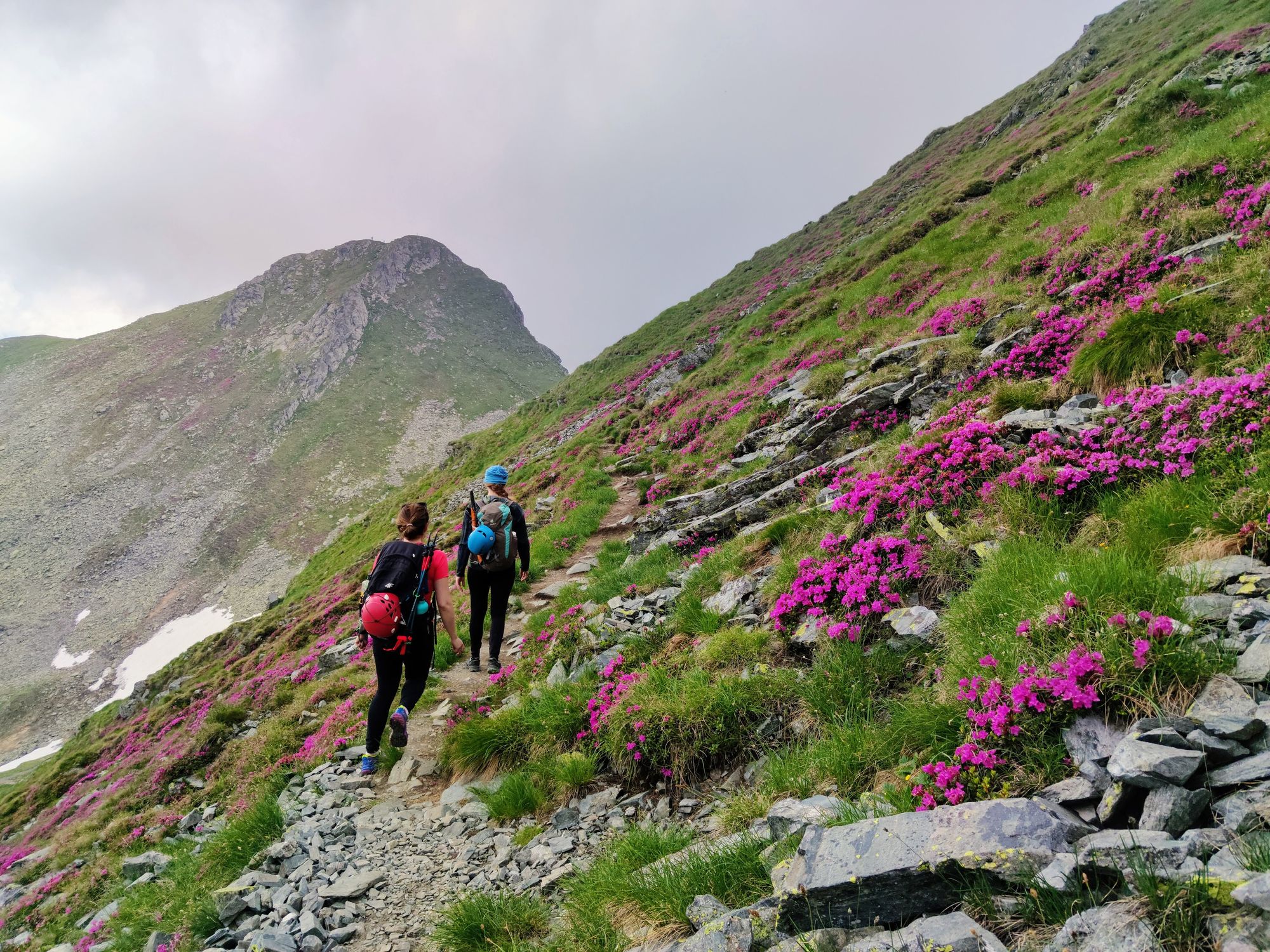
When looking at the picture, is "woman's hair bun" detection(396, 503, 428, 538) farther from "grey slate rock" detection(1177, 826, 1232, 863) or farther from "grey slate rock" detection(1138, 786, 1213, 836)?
"grey slate rock" detection(1177, 826, 1232, 863)

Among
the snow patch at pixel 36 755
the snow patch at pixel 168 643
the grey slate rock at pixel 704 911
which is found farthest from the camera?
the snow patch at pixel 168 643

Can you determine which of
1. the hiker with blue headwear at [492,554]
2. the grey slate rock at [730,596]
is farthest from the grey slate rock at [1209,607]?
the hiker with blue headwear at [492,554]

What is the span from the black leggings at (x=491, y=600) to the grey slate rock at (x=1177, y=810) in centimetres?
881

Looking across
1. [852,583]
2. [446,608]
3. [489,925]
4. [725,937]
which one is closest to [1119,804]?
[725,937]

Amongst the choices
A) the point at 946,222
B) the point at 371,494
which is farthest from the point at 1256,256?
the point at 371,494

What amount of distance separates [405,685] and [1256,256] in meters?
13.2

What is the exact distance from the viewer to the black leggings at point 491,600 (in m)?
9.97

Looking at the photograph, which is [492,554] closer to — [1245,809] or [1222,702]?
[1222,702]

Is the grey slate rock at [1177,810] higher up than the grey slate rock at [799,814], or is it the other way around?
the grey slate rock at [1177,810]

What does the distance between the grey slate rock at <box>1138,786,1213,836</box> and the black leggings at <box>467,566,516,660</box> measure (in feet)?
28.9

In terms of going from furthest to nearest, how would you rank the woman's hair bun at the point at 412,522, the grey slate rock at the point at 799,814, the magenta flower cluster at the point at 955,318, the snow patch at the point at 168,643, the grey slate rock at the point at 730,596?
the snow patch at the point at 168,643 → the magenta flower cluster at the point at 955,318 → the woman's hair bun at the point at 412,522 → the grey slate rock at the point at 730,596 → the grey slate rock at the point at 799,814

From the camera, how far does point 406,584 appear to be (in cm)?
755

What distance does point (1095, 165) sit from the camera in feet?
55.6

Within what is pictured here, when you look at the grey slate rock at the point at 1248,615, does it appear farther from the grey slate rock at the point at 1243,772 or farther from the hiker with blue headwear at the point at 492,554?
the hiker with blue headwear at the point at 492,554
